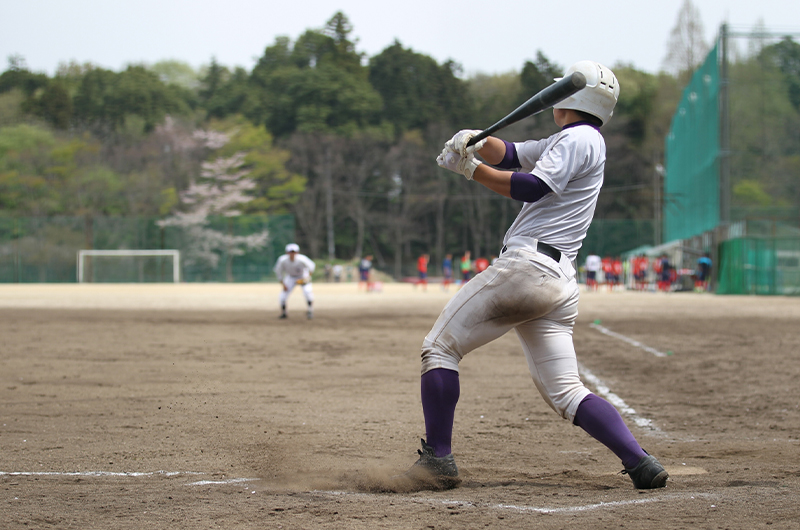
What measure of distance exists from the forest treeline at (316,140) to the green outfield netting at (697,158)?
555 inches

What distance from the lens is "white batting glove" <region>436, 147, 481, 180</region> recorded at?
134 inches

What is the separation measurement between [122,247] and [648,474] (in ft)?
156

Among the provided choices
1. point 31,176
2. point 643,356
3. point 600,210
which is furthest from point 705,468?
point 600,210

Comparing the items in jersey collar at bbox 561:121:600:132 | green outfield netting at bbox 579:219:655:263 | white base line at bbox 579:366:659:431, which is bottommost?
white base line at bbox 579:366:659:431

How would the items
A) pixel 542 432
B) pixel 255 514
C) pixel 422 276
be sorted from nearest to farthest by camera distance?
pixel 255 514 → pixel 542 432 → pixel 422 276

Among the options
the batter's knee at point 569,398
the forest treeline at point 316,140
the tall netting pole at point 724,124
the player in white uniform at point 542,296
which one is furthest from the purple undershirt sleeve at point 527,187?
the forest treeline at point 316,140

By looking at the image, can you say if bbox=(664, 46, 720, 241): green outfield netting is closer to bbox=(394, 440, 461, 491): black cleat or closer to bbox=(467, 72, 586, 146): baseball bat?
bbox=(467, 72, 586, 146): baseball bat

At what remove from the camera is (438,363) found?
11.5ft

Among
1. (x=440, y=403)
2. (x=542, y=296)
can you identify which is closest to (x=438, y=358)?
(x=440, y=403)

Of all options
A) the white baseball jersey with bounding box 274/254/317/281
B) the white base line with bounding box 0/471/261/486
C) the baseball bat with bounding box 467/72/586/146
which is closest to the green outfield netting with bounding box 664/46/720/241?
the white baseball jersey with bounding box 274/254/317/281

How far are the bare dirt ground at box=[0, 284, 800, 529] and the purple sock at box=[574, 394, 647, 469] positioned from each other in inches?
6.8

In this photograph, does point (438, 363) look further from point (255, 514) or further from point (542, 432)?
point (542, 432)

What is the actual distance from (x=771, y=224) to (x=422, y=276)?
16.1 meters

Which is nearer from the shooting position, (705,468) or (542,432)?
(705,468)
